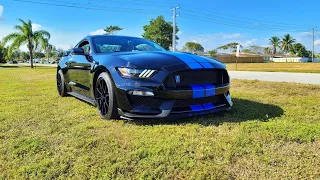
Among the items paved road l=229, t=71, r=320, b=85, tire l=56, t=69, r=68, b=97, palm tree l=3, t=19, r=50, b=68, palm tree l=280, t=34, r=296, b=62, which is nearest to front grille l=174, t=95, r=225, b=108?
tire l=56, t=69, r=68, b=97

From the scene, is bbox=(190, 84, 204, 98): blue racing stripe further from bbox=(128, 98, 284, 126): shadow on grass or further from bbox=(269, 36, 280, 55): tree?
bbox=(269, 36, 280, 55): tree

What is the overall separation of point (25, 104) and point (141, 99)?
105 inches

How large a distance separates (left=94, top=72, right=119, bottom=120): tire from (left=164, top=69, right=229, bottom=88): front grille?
0.72 metres

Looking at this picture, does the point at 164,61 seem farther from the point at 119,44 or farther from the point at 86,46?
the point at 86,46

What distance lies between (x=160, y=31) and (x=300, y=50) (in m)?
65.9

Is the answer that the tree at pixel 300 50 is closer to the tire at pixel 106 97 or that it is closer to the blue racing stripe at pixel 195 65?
the blue racing stripe at pixel 195 65

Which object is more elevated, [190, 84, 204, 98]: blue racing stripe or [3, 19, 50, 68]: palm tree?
[3, 19, 50, 68]: palm tree

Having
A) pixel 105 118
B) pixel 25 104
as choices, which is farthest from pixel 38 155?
pixel 25 104

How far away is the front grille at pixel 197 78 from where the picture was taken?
3.01m

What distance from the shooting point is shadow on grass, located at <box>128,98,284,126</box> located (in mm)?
3170

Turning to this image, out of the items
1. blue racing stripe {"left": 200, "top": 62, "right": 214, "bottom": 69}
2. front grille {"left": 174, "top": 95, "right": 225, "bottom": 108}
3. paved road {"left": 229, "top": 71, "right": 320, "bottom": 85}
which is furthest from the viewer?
paved road {"left": 229, "top": 71, "right": 320, "bottom": 85}

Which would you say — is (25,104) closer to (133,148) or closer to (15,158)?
(15,158)

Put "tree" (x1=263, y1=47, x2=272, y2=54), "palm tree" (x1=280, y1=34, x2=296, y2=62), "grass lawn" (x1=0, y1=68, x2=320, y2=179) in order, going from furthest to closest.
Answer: "tree" (x1=263, y1=47, x2=272, y2=54), "palm tree" (x1=280, y1=34, x2=296, y2=62), "grass lawn" (x1=0, y1=68, x2=320, y2=179)

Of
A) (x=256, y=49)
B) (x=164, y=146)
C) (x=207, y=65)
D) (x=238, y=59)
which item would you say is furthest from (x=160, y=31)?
(x=256, y=49)
